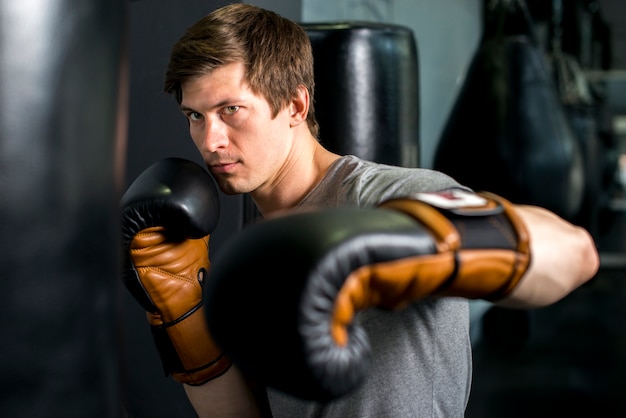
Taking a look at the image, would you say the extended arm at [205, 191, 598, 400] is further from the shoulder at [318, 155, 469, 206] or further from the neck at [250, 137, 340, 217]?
the neck at [250, 137, 340, 217]

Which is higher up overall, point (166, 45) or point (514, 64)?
point (166, 45)

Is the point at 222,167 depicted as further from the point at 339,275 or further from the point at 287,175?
the point at 339,275

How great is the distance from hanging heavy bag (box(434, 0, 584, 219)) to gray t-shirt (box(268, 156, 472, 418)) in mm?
2040

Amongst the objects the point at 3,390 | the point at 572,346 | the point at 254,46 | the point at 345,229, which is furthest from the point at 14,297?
the point at 572,346

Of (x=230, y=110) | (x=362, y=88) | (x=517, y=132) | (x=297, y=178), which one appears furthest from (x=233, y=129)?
(x=517, y=132)

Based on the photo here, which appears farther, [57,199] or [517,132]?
[517,132]

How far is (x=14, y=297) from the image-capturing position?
1.39 ft

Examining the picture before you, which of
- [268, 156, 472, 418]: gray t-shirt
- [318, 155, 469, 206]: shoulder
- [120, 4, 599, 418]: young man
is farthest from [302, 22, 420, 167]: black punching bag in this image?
[268, 156, 472, 418]: gray t-shirt

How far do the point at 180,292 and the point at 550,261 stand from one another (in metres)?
0.59

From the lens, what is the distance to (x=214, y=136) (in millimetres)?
1030

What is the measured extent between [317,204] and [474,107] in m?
2.11

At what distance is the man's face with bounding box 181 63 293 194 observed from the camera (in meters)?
1.03

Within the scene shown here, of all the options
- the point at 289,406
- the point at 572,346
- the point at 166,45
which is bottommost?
the point at 572,346

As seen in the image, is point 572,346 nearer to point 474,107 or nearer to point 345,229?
point 474,107
